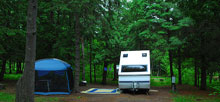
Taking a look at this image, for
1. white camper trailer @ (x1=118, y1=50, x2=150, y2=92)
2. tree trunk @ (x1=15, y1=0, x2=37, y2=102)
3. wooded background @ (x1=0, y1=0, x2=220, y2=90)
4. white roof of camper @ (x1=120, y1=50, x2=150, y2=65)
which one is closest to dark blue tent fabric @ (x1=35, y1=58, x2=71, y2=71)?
wooded background @ (x1=0, y1=0, x2=220, y2=90)

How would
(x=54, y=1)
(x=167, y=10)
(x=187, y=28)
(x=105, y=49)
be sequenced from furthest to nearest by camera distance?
1. (x=105, y=49)
2. (x=167, y=10)
3. (x=187, y=28)
4. (x=54, y=1)

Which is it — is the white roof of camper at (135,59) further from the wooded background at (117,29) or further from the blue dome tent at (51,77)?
the blue dome tent at (51,77)

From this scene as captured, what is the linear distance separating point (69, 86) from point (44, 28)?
8.17m

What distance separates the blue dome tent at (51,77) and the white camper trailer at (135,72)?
3961mm

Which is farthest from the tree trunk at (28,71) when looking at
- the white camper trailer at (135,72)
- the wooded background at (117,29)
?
the white camper trailer at (135,72)

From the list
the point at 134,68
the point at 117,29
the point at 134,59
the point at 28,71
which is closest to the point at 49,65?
the point at 134,68

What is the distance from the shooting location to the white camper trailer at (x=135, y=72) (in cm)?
1467

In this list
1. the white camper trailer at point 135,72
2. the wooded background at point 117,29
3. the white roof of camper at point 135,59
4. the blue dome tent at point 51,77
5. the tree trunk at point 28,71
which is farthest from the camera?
the white roof of camper at point 135,59

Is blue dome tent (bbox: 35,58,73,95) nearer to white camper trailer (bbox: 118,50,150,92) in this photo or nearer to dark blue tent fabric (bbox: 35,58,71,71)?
dark blue tent fabric (bbox: 35,58,71,71)

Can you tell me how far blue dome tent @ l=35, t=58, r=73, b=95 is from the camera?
1455 cm

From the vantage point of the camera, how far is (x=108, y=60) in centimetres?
2456

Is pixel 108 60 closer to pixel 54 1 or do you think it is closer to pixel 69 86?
pixel 69 86

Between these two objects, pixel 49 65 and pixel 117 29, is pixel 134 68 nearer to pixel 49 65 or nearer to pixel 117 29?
pixel 49 65

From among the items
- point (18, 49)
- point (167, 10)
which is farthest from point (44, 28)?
point (167, 10)
